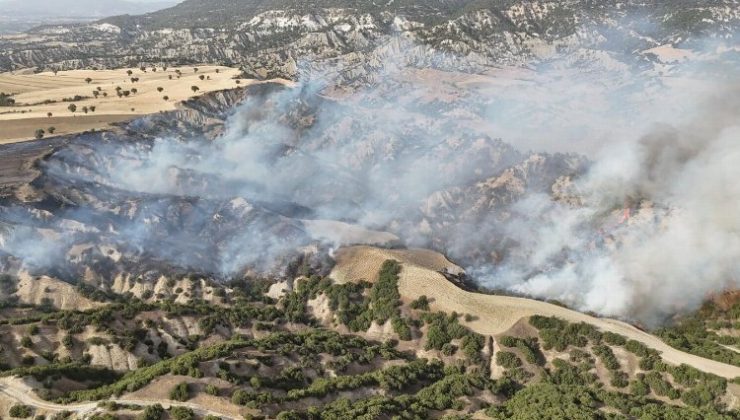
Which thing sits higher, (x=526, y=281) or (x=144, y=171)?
(x=144, y=171)

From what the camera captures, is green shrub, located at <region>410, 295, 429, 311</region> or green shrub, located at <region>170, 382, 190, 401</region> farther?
green shrub, located at <region>410, 295, 429, 311</region>

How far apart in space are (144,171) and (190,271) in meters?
39.8

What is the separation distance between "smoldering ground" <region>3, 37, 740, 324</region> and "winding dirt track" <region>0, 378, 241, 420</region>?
40.7m

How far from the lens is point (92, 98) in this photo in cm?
16750

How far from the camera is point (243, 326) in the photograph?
85812 mm

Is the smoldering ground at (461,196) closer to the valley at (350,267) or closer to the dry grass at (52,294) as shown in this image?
the valley at (350,267)

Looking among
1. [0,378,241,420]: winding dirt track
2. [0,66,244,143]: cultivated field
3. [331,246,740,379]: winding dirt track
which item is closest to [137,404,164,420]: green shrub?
[0,378,241,420]: winding dirt track

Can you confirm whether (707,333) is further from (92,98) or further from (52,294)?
(92,98)

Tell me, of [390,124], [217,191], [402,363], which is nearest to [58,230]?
[217,191]

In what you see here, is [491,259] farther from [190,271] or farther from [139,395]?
[139,395]

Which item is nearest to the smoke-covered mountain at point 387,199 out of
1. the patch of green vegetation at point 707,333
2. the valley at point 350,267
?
the valley at point 350,267

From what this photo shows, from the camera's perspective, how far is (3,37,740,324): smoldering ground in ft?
319

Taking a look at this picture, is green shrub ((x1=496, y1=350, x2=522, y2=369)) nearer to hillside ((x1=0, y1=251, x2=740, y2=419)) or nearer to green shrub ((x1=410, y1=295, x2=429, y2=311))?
hillside ((x1=0, y1=251, x2=740, y2=419))

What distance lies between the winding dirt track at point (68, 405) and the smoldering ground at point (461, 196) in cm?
4069
